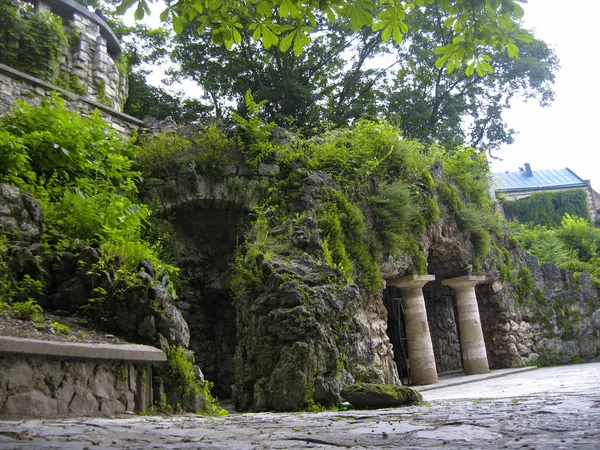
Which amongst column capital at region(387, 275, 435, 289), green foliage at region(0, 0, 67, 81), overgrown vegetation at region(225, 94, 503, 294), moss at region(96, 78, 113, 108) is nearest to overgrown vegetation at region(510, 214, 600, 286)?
overgrown vegetation at region(225, 94, 503, 294)

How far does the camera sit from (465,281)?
13211mm

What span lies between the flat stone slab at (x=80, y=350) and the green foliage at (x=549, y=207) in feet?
108

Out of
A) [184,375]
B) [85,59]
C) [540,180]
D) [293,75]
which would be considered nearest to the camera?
[184,375]

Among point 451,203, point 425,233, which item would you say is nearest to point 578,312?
point 451,203

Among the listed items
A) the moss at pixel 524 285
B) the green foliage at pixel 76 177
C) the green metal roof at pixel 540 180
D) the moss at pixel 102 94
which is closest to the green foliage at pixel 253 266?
the green foliage at pixel 76 177

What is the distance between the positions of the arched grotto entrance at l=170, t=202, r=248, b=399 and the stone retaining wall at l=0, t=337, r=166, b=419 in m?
5.80

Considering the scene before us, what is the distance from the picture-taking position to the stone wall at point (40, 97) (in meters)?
9.73

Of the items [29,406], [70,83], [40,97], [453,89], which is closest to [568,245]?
[453,89]

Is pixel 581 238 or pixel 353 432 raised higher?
pixel 581 238

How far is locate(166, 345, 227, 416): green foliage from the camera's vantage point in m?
5.38

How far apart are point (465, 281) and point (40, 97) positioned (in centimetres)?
933

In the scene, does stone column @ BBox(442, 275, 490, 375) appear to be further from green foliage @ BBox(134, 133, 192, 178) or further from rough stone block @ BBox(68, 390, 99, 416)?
rough stone block @ BBox(68, 390, 99, 416)

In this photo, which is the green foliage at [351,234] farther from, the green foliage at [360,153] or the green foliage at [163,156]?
the green foliage at [163,156]

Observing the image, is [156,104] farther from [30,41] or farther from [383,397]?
[383,397]
